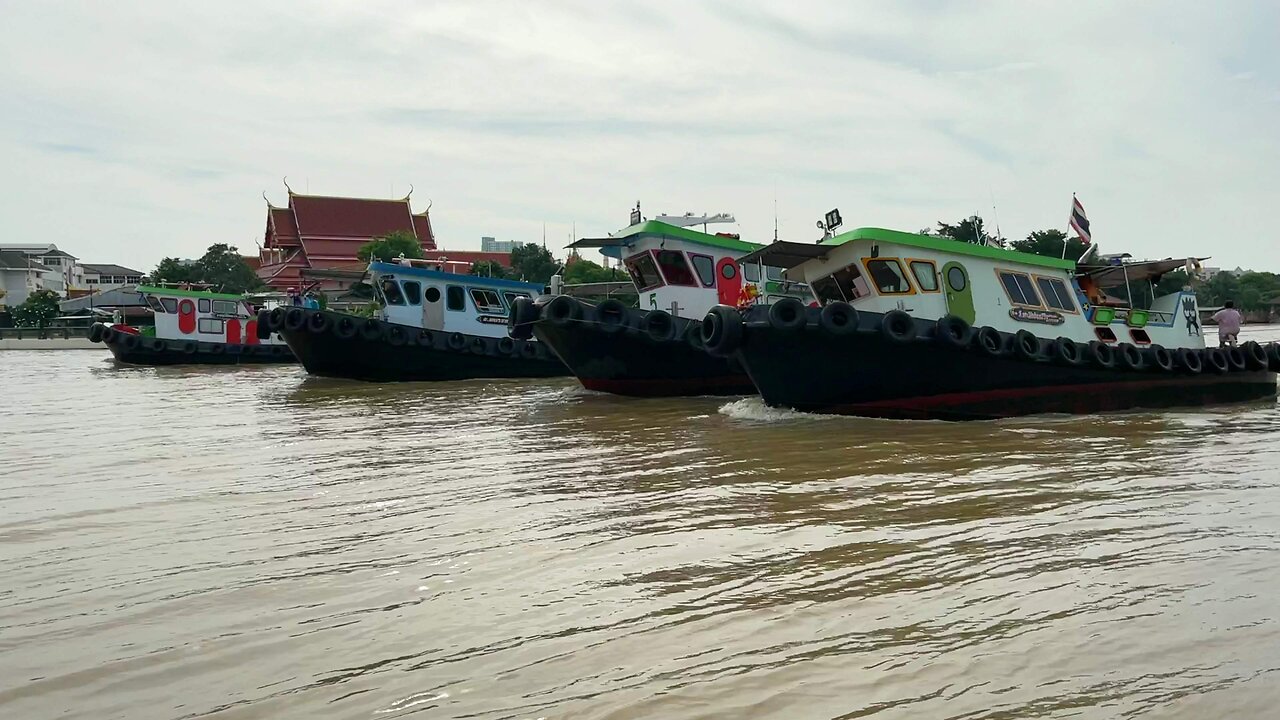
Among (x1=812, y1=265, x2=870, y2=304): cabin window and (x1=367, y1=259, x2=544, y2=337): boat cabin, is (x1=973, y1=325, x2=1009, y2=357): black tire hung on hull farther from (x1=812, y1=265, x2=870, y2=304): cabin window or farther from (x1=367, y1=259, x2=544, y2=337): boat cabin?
(x1=367, y1=259, x2=544, y2=337): boat cabin

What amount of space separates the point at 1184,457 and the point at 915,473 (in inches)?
85.1

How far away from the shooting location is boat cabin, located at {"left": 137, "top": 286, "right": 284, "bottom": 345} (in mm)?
25703

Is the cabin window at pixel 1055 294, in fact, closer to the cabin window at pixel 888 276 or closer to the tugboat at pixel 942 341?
the tugboat at pixel 942 341

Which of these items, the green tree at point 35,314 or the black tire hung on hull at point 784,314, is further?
the green tree at point 35,314

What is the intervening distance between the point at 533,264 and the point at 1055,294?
33.9 m

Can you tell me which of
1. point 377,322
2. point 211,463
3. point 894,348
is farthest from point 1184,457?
point 377,322

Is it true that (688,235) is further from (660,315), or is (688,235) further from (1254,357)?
(1254,357)

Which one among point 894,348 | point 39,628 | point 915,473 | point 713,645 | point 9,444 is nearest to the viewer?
point 713,645

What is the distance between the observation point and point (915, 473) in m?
6.76

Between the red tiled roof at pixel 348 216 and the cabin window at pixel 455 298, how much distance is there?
3307 cm

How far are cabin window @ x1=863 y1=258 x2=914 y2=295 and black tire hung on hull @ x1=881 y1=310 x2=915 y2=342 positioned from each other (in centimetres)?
67

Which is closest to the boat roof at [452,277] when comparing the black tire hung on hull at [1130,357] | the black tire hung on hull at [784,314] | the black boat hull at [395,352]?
the black boat hull at [395,352]

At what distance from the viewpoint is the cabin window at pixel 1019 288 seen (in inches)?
440

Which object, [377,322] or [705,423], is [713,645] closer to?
[705,423]
